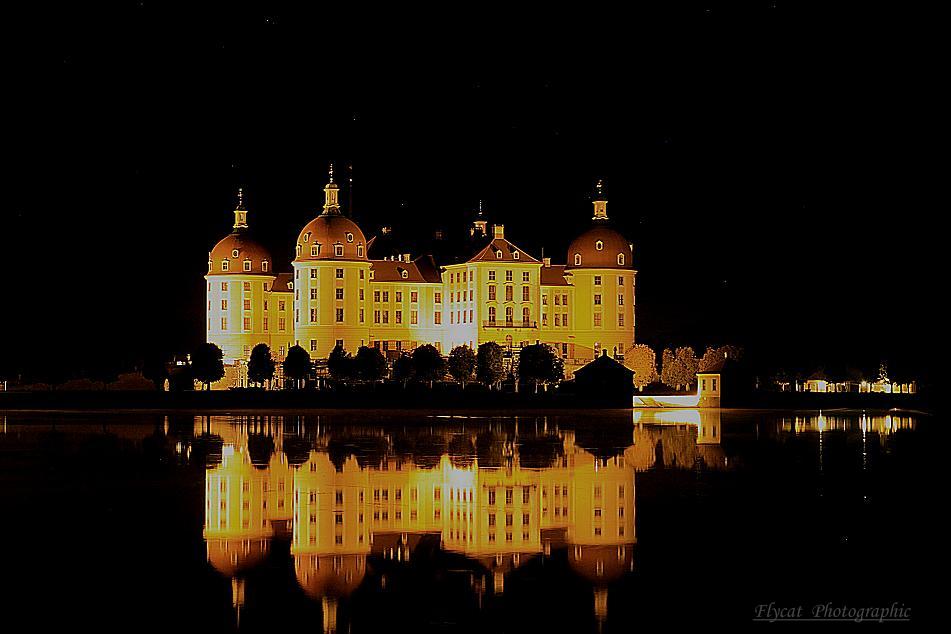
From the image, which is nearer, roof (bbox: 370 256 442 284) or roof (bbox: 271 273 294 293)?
roof (bbox: 370 256 442 284)

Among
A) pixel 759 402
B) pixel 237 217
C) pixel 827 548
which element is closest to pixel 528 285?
pixel 237 217

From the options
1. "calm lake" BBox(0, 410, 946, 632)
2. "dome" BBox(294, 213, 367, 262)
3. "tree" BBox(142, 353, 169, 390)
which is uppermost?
"dome" BBox(294, 213, 367, 262)

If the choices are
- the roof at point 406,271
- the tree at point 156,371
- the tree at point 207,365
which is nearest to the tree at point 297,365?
the tree at point 207,365

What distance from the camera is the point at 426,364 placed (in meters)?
76.2

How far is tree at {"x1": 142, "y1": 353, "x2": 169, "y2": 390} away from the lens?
7656 centimetres

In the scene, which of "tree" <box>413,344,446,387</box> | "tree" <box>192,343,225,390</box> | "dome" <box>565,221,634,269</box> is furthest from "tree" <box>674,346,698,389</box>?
"tree" <box>192,343,225,390</box>

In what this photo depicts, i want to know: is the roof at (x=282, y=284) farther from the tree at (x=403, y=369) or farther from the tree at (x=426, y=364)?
the tree at (x=426, y=364)

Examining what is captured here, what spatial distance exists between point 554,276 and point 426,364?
16.9m

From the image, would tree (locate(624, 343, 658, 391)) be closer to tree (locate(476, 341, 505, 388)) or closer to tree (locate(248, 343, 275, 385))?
tree (locate(476, 341, 505, 388))

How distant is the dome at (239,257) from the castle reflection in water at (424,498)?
48746 mm

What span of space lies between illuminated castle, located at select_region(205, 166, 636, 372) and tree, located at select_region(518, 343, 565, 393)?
9765 mm

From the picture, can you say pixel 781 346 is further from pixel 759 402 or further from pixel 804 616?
pixel 804 616

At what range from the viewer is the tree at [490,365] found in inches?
3051

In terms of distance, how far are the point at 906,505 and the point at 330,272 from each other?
6561 cm
